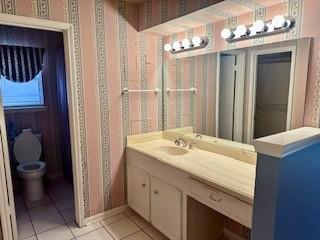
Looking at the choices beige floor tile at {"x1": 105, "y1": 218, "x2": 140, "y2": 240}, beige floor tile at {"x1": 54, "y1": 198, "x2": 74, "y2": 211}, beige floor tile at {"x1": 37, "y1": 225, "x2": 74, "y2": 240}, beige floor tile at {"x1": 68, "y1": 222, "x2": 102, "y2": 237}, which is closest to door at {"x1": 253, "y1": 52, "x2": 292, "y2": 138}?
beige floor tile at {"x1": 105, "y1": 218, "x2": 140, "y2": 240}

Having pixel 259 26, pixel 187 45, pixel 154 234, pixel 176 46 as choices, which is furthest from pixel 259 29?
pixel 154 234

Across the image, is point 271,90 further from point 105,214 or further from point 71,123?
point 105,214

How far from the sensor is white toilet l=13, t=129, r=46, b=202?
109 inches

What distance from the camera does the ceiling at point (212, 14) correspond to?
5.34 feet

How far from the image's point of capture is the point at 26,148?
3010 millimetres

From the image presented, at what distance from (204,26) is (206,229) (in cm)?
189

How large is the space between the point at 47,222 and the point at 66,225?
23 cm

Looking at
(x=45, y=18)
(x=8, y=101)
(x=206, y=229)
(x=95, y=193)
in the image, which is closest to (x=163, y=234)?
(x=206, y=229)

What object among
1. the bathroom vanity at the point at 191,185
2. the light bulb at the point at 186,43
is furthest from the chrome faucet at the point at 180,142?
the light bulb at the point at 186,43

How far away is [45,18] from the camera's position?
74.2 inches

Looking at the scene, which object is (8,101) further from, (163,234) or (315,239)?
(315,239)

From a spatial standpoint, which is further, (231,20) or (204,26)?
(204,26)

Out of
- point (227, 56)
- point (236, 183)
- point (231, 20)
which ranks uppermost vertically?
point (231, 20)

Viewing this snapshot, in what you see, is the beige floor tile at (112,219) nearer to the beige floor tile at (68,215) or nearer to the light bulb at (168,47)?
the beige floor tile at (68,215)
